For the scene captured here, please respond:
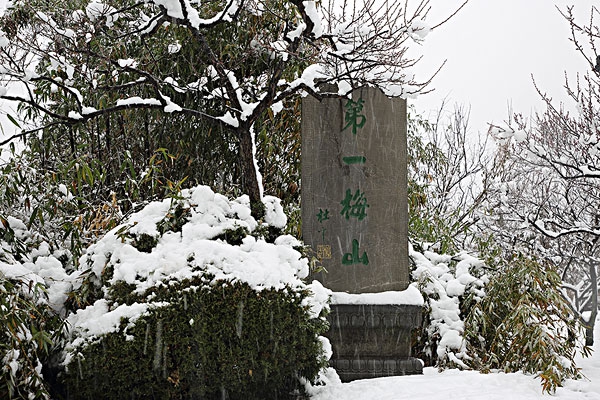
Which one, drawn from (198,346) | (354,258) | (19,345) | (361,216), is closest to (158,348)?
(198,346)

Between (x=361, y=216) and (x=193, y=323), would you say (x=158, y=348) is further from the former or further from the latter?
(x=361, y=216)

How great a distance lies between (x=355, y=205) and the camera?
4.71m

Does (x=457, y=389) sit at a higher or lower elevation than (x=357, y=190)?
lower

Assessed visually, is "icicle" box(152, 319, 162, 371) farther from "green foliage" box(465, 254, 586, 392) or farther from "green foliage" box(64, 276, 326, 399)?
"green foliage" box(465, 254, 586, 392)

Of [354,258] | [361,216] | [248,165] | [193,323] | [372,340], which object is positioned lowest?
[372,340]

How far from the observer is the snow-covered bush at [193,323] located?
3.21 m

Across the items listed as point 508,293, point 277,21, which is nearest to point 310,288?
point 508,293

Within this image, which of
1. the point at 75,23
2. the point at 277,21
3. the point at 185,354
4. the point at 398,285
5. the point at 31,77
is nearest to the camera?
the point at 185,354

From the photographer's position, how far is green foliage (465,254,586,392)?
3.88 metres

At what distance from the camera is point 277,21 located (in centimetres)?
586

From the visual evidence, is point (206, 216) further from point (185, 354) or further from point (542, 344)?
point (542, 344)

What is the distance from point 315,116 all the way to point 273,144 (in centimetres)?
138

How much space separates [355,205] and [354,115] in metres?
0.73

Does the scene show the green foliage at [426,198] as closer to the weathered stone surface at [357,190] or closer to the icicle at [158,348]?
the weathered stone surface at [357,190]
